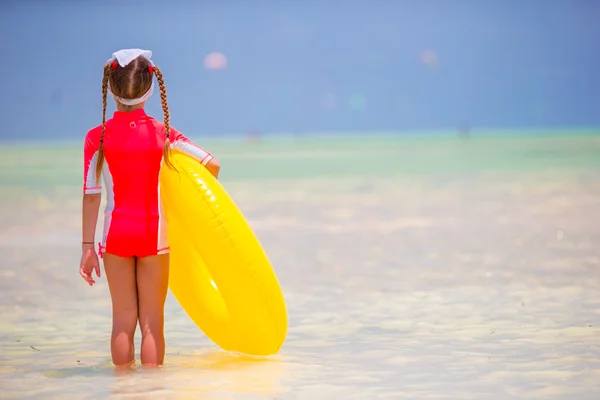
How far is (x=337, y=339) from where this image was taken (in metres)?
3.95

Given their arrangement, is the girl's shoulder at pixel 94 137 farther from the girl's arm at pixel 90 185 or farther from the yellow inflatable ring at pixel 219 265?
the yellow inflatable ring at pixel 219 265

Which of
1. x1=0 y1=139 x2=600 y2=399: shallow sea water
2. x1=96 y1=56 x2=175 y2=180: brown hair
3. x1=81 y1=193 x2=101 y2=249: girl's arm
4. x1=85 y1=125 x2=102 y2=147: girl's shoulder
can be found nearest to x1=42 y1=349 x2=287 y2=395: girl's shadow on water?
x1=0 y1=139 x2=600 y2=399: shallow sea water

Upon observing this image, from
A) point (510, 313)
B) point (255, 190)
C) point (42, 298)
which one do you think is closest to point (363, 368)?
point (510, 313)

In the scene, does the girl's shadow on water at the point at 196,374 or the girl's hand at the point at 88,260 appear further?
the girl's hand at the point at 88,260

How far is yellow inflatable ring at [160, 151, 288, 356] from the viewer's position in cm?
336

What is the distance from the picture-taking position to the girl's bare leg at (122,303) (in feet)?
10.6

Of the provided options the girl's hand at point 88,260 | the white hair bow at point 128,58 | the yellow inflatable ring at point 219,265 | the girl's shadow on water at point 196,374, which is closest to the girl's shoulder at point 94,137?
the white hair bow at point 128,58

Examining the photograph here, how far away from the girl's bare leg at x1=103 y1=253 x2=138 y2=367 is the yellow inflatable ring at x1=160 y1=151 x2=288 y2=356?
0.82 ft

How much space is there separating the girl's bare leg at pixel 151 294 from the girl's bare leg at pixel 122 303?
3cm

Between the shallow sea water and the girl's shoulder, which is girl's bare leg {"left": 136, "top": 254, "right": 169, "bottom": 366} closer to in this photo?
the shallow sea water

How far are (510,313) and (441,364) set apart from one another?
3.57 feet

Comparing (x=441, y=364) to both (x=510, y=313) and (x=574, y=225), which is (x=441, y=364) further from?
(x=574, y=225)

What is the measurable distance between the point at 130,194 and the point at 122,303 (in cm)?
37

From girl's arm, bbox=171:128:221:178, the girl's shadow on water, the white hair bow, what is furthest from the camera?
girl's arm, bbox=171:128:221:178
